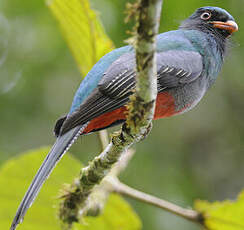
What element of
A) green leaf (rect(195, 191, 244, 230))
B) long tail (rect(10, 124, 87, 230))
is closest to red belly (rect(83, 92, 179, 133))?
long tail (rect(10, 124, 87, 230))

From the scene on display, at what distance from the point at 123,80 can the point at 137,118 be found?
2.41 ft

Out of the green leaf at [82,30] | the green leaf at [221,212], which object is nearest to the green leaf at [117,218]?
the green leaf at [221,212]

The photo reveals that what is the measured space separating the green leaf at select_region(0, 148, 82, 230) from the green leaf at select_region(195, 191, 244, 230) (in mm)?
927

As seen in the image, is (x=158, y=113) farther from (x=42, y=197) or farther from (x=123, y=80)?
(x=42, y=197)

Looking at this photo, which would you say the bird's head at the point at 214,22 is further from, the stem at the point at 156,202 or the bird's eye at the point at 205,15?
the stem at the point at 156,202

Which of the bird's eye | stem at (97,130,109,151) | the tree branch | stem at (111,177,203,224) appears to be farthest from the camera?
the bird's eye

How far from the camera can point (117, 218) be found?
3598 mm

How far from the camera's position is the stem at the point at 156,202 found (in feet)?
10.5

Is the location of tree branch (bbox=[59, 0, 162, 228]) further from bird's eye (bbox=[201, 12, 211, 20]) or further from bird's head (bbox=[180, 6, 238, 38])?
bird's eye (bbox=[201, 12, 211, 20])

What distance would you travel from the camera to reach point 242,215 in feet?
11.2

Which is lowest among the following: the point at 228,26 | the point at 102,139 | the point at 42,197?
the point at 42,197

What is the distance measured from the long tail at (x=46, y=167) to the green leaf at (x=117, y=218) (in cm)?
67

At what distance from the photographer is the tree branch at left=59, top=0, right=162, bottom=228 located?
1902mm

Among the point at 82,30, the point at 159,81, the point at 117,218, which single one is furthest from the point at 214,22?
the point at 117,218
